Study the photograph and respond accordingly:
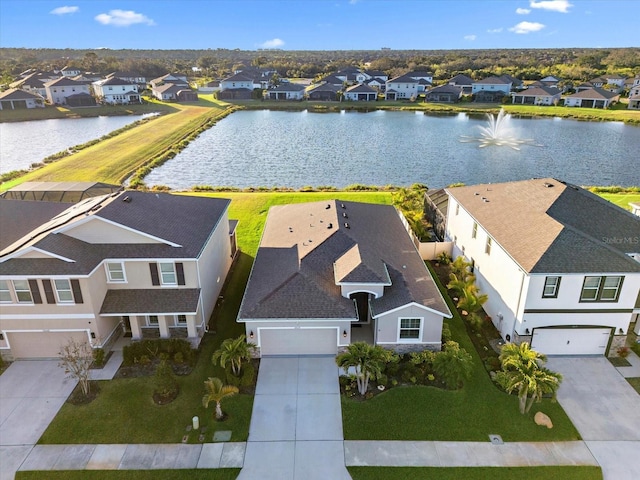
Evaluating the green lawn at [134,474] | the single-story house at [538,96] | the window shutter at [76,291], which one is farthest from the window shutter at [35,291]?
the single-story house at [538,96]

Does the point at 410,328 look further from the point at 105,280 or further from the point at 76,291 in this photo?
the point at 76,291

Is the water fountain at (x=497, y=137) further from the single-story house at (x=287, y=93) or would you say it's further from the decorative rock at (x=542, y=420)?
the decorative rock at (x=542, y=420)

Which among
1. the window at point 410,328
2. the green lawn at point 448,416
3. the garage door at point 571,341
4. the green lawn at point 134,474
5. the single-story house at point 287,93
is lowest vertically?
the green lawn at point 134,474

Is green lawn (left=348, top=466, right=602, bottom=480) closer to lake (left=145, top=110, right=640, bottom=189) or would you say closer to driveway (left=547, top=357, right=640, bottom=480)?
driveway (left=547, top=357, right=640, bottom=480)

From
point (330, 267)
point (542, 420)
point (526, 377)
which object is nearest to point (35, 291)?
point (330, 267)

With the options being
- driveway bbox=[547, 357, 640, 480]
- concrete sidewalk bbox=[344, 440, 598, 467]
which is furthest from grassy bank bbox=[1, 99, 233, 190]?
driveway bbox=[547, 357, 640, 480]

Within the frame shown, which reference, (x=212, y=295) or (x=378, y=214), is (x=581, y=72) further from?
(x=212, y=295)
